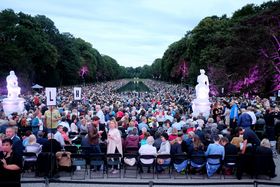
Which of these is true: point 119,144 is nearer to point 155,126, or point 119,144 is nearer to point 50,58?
point 155,126

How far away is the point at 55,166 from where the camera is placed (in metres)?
12.1

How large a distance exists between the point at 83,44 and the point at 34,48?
6559 cm

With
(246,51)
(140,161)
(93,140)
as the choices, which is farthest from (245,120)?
(246,51)

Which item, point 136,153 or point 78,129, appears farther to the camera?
point 78,129

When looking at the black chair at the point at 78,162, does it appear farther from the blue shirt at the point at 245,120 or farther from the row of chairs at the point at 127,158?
the blue shirt at the point at 245,120

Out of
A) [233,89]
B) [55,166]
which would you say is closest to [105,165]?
[55,166]

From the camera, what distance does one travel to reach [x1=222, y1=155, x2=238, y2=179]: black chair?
39.7 feet

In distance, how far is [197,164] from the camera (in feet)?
40.7

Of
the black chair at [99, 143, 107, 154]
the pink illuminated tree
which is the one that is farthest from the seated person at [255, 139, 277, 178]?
the pink illuminated tree

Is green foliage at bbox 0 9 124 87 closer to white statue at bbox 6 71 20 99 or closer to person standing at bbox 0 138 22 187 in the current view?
white statue at bbox 6 71 20 99

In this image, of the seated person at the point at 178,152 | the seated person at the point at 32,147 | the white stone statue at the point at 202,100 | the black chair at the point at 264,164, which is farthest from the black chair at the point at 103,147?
the white stone statue at the point at 202,100

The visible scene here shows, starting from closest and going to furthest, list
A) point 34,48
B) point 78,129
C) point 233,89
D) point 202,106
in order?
point 78,129
point 202,106
point 233,89
point 34,48

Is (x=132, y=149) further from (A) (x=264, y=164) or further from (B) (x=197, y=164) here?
(A) (x=264, y=164)

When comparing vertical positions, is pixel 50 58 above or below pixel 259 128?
above
